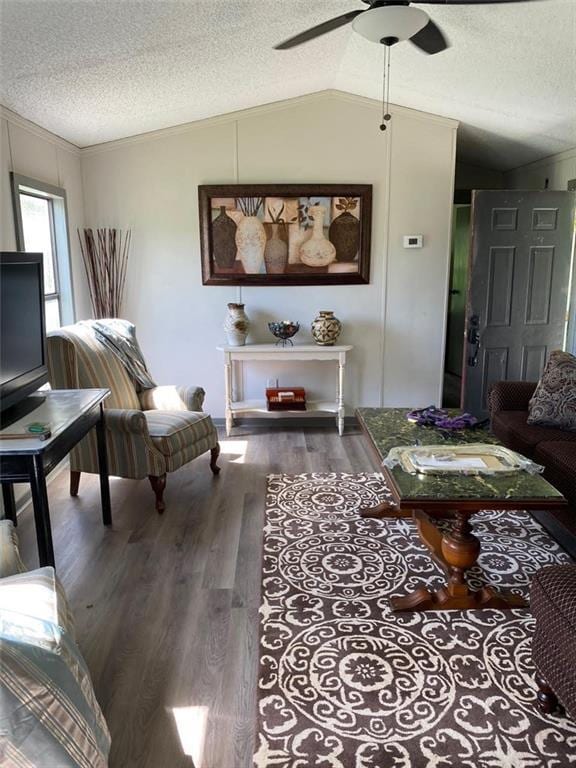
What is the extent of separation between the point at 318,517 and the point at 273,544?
0.39m

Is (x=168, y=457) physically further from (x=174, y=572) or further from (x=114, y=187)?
(x=114, y=187)

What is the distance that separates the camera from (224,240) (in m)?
4.74

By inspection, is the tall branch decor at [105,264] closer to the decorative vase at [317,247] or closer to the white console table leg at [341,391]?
the decorative vase at [317,247]

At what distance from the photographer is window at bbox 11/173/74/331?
389 cm

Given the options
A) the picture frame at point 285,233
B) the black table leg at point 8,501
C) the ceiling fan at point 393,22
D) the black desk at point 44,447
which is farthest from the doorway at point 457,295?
the black table leg at point 8,501

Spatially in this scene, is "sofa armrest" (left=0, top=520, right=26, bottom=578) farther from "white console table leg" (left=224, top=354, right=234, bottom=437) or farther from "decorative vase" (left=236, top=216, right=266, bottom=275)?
"decorative vase" (left=236, top=216, right=266, bottom=275)

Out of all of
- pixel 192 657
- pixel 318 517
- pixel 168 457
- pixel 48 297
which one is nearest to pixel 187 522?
pixel 168 457

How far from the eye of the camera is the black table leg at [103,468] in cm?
308

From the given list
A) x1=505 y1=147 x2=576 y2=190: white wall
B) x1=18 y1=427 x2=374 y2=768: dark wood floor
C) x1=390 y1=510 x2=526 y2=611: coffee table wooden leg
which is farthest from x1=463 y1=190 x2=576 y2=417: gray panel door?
x1=390 y1=510 x2=526 y2=611: coffee table wooden leg

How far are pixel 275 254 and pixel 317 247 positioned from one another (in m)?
0.35

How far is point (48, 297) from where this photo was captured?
4191 mm

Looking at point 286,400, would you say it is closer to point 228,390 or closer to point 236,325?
point 228,390

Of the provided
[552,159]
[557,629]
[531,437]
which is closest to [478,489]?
[557,629]

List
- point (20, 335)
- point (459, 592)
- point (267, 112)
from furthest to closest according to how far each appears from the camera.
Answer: point (267, 112) → point (20, 335) → point (459, 592)
